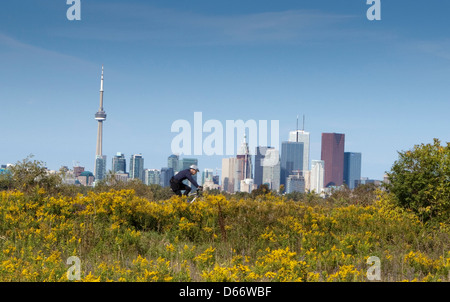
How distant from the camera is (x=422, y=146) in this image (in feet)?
42.0

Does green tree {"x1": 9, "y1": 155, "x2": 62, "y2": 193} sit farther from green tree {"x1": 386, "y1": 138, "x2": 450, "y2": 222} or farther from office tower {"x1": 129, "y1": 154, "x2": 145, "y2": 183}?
office tower {"x1": 129, "y1": 154, "x2": 145, "y2": 183}

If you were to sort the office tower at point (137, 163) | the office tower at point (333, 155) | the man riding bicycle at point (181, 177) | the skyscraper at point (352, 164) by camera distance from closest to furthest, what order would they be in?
the man riding bicycle at point (181, 177), the office tower at point (137, 163), the office tower at point (333, 155), the skyscraper at point (352, 164)

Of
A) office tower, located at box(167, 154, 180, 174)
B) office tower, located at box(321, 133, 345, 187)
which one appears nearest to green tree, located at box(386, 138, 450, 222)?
office tower, located at box(167, 154, 180, 174)

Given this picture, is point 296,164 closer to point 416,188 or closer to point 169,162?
point 169,162

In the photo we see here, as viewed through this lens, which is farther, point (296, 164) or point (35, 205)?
point (296, 164)

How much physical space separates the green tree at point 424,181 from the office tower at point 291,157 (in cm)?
8606

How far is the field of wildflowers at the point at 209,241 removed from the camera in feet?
21.2

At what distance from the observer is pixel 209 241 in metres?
9.77

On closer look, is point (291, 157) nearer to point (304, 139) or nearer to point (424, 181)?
point (304, 139)

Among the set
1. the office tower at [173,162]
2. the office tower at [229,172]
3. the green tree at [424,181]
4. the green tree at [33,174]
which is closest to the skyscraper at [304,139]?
the office tower at [229,172]

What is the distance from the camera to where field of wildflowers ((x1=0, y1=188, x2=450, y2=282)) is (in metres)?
6.46

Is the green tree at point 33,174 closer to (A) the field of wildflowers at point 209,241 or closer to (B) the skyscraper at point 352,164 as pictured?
(A) the field of wildflowers at point 209,241

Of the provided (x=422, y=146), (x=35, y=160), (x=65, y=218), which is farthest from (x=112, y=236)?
(x=35, y=160)
